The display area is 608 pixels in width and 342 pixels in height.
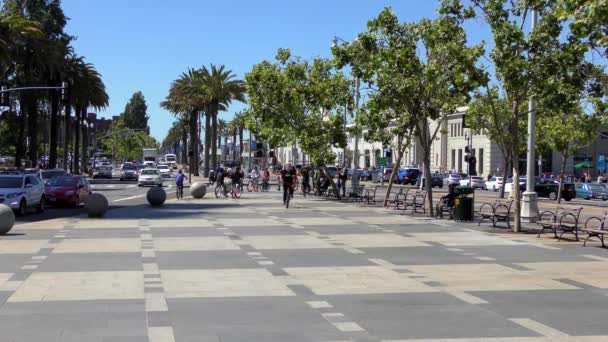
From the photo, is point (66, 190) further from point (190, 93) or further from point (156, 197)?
point (190, 93)

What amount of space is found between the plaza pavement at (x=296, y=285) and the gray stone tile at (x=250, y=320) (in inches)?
0.8

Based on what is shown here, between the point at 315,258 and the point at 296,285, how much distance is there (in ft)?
11.4

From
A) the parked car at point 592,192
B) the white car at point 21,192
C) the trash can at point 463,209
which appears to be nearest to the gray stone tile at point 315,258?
the trash can at point 463,209

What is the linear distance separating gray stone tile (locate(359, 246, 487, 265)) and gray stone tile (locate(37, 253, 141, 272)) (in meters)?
4.68

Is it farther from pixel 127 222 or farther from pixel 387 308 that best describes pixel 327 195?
pixel 387 308

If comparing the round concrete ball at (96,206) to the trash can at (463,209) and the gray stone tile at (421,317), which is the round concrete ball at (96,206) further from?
the gray stone tile at (421,317)

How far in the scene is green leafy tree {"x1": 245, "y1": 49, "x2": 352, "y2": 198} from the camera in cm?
3984

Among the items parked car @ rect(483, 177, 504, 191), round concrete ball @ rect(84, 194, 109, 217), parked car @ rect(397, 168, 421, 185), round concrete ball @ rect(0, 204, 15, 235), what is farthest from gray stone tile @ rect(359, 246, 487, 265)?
parked car @ rect(397, 168, 421, 185)

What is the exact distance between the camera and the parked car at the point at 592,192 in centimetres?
5447

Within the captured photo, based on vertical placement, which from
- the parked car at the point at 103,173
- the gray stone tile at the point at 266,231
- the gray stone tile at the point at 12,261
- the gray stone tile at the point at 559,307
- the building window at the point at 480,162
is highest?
the building window at the point at 480,162

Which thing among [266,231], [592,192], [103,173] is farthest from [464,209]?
[103,173]

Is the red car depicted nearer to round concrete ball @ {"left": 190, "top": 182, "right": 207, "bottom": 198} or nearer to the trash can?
round concrete ball @ {"left": 190, "top": 182, "right": 207, "bottom": 198}

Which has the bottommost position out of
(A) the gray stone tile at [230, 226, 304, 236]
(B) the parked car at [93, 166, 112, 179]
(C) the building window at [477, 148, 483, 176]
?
(A) the gray stone tile at [230, 226, 304, 236]

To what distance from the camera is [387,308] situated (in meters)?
10.5
